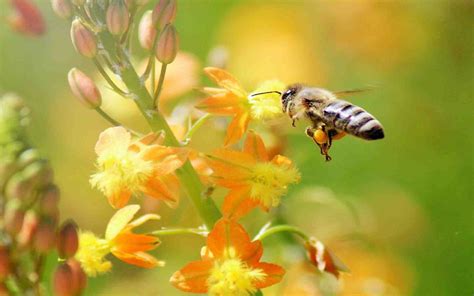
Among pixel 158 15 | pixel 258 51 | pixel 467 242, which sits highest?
pixel 158 15

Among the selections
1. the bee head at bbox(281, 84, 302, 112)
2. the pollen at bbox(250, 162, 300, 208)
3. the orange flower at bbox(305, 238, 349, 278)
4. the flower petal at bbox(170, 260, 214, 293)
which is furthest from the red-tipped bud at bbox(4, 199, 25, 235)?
the bee head at bbox(281, 84, 302, 112)

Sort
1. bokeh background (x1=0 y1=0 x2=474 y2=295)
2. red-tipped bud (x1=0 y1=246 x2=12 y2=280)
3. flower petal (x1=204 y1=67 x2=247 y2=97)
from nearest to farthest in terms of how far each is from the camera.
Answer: red-tipped bud (x1=0 y1=246 x2=12 y2=280) → flower petal (x1=204 y1=67 x2=247 y2=97) → bokeh background (x1=0 y1=0 x2=474 y2=295)

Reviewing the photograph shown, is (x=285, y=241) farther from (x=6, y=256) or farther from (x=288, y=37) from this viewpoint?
(x=288, y=37)

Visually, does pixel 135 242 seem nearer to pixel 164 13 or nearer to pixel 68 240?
pixel 68 240

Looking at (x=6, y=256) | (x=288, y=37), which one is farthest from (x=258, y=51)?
(x=6, y=256)

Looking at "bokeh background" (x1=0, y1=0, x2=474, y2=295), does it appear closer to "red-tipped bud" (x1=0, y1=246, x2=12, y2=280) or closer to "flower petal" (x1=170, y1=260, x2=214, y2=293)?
"flower petal" (x1=170, y1=260, x2=214, y2=293)

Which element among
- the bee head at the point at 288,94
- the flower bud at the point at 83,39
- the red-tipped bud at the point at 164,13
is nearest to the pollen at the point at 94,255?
the flower bud at the point at 83,39
